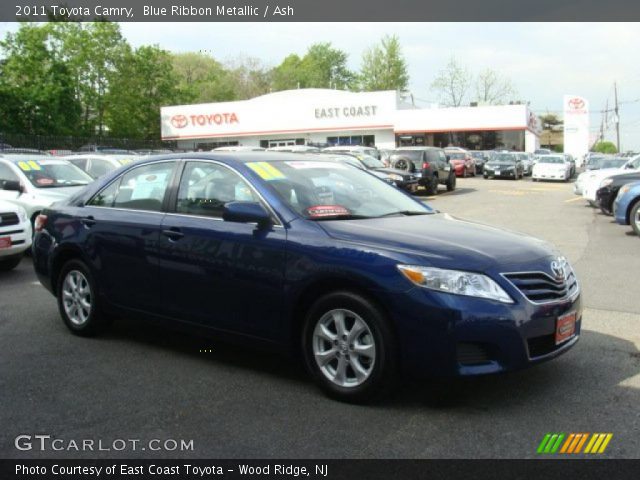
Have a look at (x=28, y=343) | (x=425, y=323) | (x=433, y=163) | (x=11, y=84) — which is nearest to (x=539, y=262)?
(x=425, y=323)

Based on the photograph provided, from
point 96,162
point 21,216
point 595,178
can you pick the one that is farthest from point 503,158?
point 21,216

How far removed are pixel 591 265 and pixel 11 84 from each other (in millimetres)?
51818

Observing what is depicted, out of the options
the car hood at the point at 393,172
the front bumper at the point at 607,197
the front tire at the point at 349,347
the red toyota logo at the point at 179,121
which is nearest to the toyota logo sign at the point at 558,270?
the front tire at the point at 349,347

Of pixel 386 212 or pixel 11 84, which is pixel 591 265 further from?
pixel 11 84

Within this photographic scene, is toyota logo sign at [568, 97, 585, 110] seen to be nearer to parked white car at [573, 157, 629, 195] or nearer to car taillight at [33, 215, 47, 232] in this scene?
parked white car at [573, 157, 629, 195]

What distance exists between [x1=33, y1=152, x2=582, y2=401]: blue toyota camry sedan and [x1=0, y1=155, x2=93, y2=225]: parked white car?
538 cm

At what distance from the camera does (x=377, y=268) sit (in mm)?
4062

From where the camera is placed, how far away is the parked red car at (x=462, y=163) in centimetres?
3644

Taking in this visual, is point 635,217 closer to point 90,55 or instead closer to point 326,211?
point 326,211

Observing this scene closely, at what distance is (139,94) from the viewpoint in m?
60.7

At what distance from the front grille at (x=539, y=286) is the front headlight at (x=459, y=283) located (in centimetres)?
14

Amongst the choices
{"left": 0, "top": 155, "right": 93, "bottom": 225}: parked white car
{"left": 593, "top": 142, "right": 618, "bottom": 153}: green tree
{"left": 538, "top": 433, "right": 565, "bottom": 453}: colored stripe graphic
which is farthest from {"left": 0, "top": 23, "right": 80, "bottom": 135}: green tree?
{"left": 593, "top": 142, "right": 618, "bottom": 153}: green tree

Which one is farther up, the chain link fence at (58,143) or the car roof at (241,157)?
the chain link fence at (58,143)
